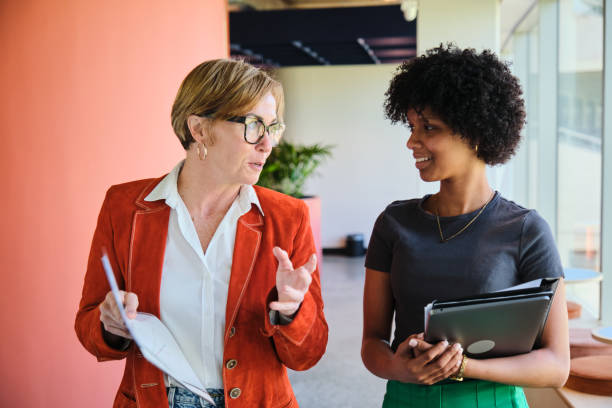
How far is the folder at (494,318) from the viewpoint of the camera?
1.34 metres

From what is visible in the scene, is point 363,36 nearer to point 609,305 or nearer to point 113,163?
point 609,305

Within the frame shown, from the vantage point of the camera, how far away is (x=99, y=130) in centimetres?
300

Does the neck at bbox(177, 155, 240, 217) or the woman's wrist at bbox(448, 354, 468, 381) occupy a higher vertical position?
the neck at bbox(177, 155, 240, 217)

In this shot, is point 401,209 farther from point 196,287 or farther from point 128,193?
point 128,193

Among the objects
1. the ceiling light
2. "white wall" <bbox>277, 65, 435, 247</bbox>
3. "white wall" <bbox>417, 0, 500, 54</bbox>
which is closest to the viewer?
"white wall" <bbox>417, 0, 500, 54</bbox>

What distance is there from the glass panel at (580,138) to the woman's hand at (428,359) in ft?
12.6

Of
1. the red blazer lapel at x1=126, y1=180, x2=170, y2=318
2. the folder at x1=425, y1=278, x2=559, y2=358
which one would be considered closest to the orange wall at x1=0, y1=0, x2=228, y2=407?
the red blazer lapel at x1=126, y1=180, x2=170, y2=318

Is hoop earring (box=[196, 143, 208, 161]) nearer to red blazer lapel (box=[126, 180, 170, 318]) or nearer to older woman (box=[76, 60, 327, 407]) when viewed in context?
older woman (box=[76, 60, 327, 407])

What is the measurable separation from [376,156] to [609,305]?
A: 718 centimetres

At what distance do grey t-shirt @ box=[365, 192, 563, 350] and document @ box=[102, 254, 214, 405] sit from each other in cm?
60

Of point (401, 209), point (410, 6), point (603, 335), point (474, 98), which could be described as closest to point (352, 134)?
point (410, 6)

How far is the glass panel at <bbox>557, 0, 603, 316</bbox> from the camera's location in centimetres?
500

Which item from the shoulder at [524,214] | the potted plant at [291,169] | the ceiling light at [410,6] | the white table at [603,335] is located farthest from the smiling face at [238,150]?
the potted plant at [291,169]

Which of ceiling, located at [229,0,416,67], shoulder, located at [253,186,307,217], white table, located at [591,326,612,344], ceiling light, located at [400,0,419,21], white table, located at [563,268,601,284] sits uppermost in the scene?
ceiling, located at [229,0,416,67]
